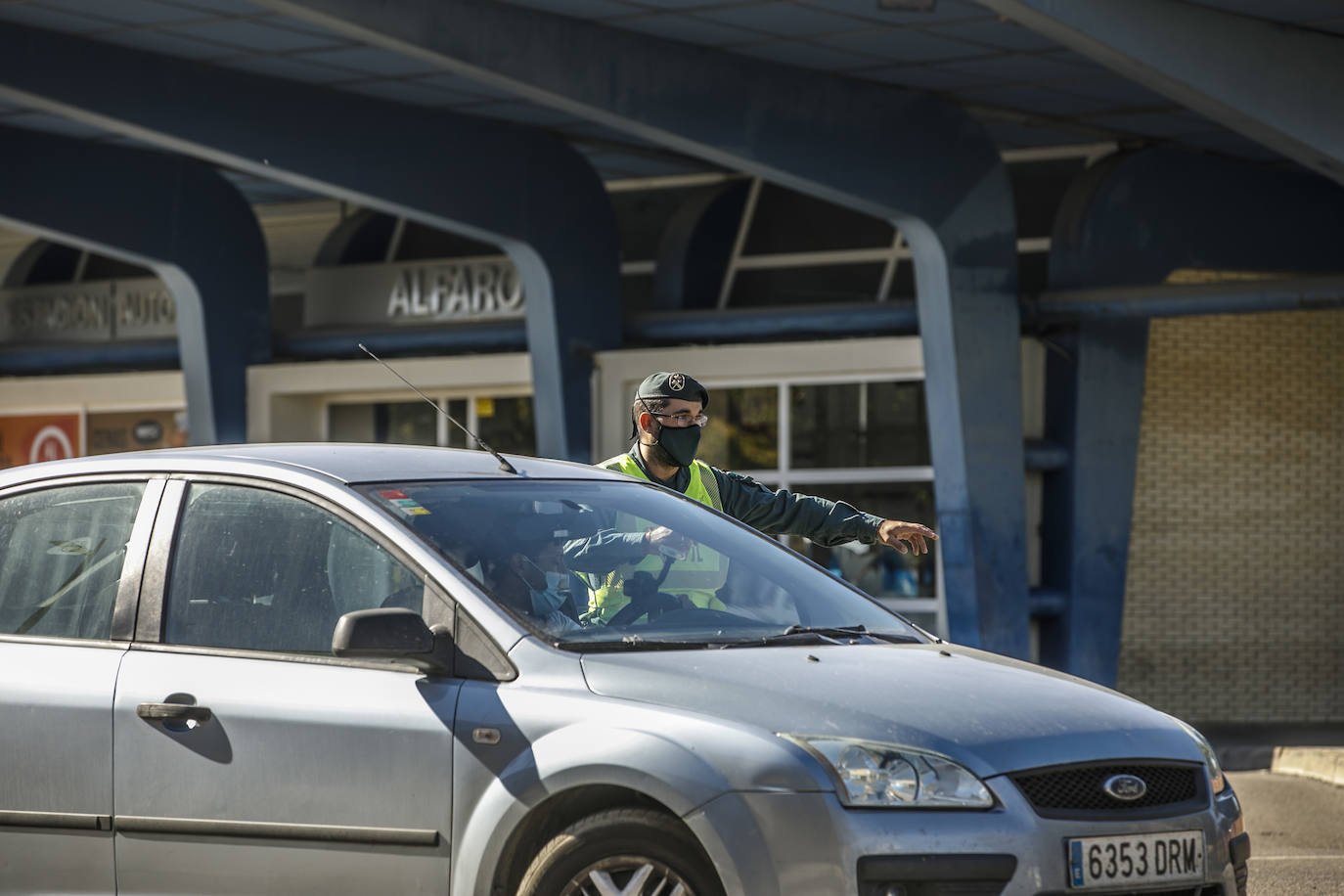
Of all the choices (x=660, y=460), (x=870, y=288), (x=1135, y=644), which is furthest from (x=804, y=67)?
(x=660, y=460)

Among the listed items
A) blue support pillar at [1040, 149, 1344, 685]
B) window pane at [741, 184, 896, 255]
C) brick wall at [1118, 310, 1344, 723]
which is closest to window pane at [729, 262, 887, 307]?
window pane at [741, 184, 896, 255]

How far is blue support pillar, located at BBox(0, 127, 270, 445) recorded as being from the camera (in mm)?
20391

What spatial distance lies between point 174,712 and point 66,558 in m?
0.84

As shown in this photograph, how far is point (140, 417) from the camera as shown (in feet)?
80.6

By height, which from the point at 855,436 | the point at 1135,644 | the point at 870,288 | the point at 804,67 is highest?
the point at 804,67

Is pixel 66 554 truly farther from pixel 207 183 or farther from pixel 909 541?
pixel 207 183

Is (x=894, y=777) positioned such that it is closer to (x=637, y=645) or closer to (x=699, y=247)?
(x=637, y=645)

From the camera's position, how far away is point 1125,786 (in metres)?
4.92

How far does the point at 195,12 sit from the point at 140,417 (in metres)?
9.56

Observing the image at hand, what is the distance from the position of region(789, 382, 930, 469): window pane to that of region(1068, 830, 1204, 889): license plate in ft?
47.7

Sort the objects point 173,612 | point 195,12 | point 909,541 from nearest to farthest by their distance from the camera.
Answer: point 173,612, point 909,541, point 195,12

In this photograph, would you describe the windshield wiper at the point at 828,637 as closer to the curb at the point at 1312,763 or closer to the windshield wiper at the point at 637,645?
the windshield wiper at the point at 637,645

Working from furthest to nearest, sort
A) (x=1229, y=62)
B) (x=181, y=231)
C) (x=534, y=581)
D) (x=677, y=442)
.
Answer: (x=181, y=231) → (x=1229, y=62) → (x=677, y=442) → (x=534, y=581)

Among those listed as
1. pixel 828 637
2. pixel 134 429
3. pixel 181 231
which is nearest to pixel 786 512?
pixel 828 637
